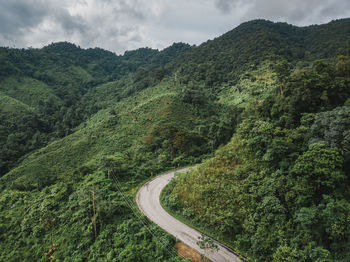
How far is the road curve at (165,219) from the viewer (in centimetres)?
1831

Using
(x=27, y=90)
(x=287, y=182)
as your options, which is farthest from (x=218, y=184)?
(x=27, y=90)

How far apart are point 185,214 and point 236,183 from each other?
674 centimetres

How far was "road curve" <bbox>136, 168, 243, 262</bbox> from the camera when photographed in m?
18.3

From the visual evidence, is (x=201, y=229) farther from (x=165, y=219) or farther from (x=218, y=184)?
(x=218, y=184)

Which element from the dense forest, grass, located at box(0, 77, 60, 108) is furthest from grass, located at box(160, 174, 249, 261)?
grass, located at box(0, 77, 60, 108)

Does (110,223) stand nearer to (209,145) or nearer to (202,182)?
(202,182)

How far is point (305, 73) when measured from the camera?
27172 mm

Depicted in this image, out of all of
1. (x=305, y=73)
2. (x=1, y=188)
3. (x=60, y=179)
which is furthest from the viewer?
(x=1, y=188)

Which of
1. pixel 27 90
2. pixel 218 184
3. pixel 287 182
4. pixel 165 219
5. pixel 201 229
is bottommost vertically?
pixel 201 229

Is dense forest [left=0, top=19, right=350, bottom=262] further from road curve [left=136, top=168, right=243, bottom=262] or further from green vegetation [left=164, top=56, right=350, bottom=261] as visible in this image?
road curve [left=136, top=168, right=243, bottom=262]

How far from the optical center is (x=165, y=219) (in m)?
23.6

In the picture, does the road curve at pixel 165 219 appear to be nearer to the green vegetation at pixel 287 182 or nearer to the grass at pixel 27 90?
the green vegetation at pixel 287 182

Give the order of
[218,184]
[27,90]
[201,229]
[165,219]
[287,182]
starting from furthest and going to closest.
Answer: [27,90]
[218,184]
[165,219]
[201,229]
[287,182]

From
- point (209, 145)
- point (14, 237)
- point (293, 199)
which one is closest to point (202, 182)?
point (293, 199)
